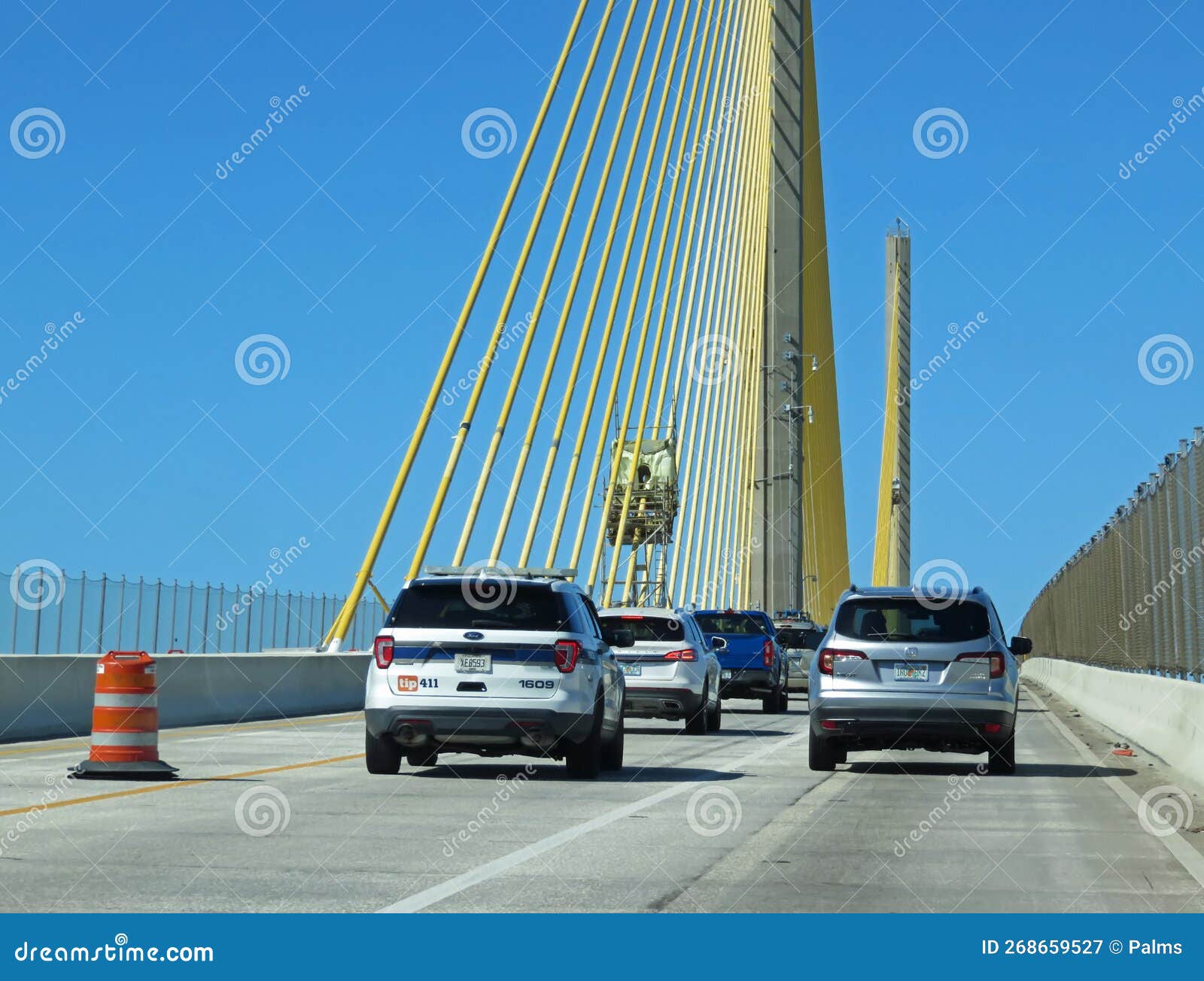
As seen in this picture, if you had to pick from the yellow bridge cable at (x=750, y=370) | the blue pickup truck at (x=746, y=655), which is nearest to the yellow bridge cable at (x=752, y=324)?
the yellow bridge cable at (x=750, y=370)

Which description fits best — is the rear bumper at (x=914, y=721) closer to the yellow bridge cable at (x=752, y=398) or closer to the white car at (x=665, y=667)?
the white car at (x=665, y=667)

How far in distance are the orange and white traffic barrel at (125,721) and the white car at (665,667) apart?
29.5 ft

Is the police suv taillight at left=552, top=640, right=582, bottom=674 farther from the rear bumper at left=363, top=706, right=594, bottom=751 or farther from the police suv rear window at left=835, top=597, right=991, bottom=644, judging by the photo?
the police suv rear window at left=835, top=597, right=991, bottom=644

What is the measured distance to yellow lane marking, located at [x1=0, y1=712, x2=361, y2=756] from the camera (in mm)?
19281

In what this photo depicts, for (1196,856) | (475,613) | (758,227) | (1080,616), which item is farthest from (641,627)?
(758,227)

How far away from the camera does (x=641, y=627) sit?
2484 centimetres

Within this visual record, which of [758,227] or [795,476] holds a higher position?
[758,227]

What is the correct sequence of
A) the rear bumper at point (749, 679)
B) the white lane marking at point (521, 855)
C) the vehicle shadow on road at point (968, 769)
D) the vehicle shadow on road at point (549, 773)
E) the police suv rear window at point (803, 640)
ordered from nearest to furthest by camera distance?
the white lane marking at point (521, 855) < the vehicle shadow on road at point (549, 773) < the vehicle shadow on road at point (968, 769) < the police suv rear window at point (803, 640) < the rear bumper at point (749, 679)

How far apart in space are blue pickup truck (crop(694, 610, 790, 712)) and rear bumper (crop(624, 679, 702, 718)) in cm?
714

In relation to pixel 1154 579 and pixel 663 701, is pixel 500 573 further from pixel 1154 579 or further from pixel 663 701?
pixel 1154 579

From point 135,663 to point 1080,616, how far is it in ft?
113

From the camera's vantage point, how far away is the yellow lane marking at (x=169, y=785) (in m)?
12.9

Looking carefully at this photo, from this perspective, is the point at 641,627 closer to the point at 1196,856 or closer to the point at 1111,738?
the point at 1111,738

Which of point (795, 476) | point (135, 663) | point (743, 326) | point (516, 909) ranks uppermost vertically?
point (743, 326)
